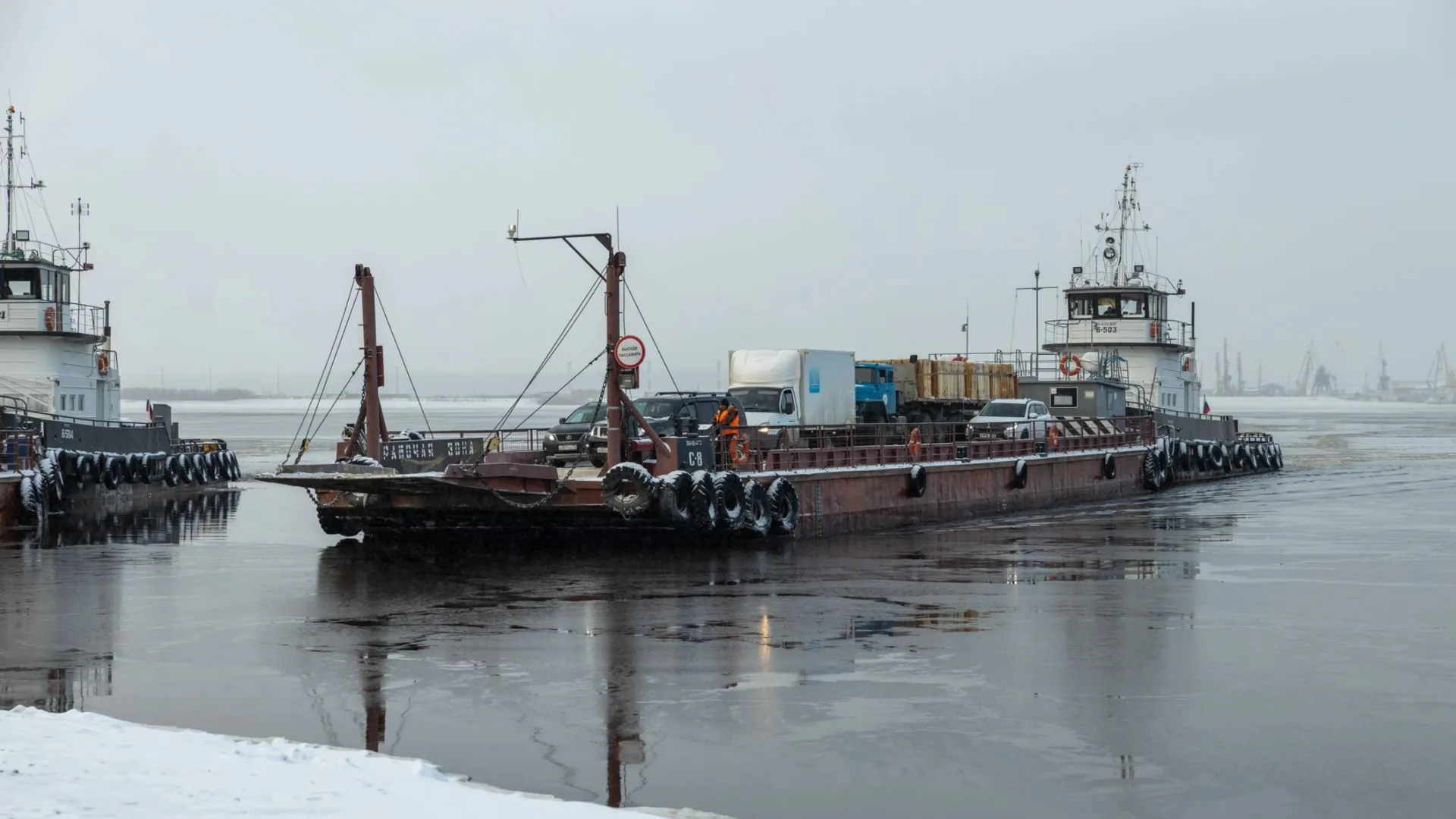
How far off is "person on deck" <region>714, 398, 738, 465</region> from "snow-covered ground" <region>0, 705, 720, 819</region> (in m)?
15.6

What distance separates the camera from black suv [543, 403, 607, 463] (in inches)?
972

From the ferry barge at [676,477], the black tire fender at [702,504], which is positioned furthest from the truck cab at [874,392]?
the black tire fender at [702,504]

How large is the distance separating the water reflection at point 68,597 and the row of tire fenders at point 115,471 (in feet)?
2.29

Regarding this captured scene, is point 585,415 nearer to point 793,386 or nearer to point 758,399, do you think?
point 758,399

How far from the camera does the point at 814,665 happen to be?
1357cm

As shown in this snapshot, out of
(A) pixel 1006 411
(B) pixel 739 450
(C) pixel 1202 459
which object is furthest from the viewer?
(C) pixel 1202 459

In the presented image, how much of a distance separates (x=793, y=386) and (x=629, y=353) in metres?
10.1

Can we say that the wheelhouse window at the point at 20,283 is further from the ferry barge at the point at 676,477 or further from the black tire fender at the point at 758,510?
the black tire fender at the point at 758,510

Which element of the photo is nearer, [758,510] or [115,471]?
[758,510]

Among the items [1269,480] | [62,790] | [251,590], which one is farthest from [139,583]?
[1269,480]

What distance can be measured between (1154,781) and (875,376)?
30568 mm

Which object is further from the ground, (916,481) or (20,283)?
(20,283)

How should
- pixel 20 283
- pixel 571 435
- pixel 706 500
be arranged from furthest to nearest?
1. pixel 20 283
2. pixel 571 435
3. pixel 706 500

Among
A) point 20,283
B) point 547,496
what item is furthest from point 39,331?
point 547,496
